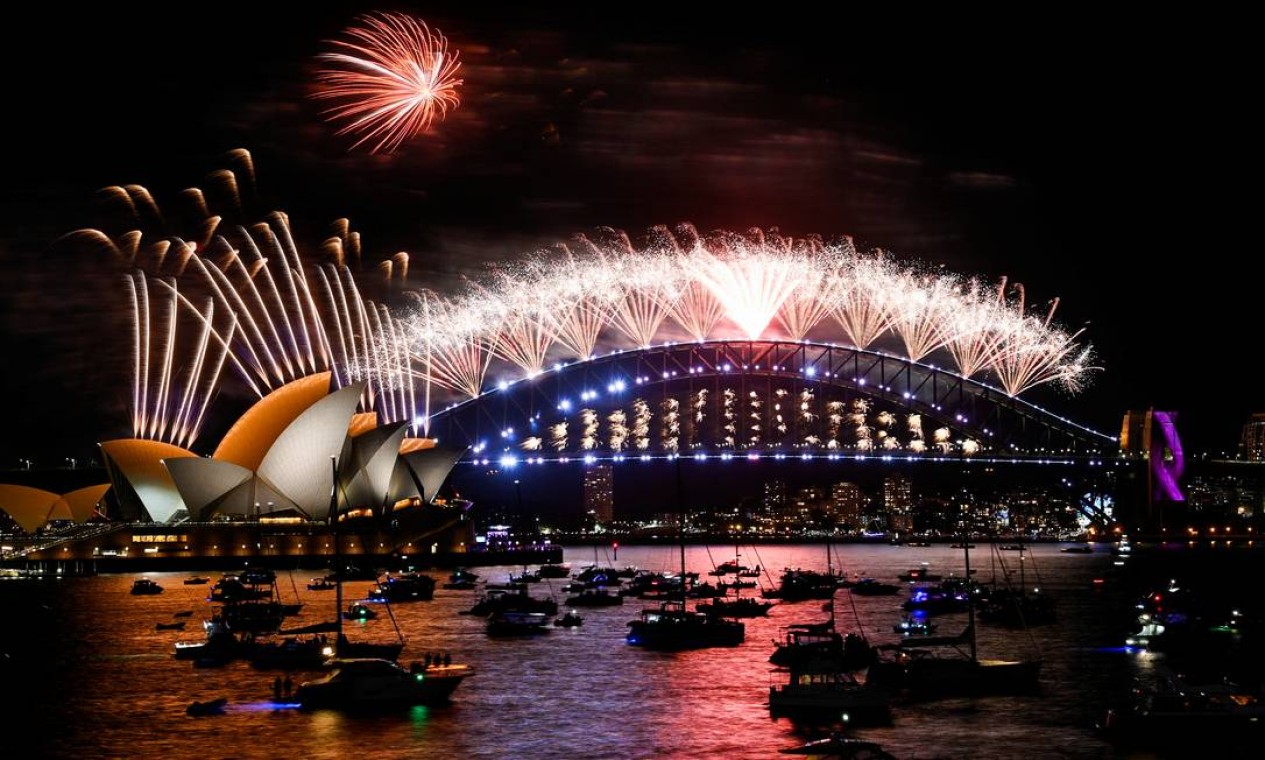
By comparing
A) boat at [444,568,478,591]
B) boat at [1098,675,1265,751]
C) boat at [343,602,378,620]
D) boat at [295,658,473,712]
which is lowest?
boat at [1098,675,1265,751]

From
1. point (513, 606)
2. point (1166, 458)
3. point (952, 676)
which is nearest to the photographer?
point (952, 676)

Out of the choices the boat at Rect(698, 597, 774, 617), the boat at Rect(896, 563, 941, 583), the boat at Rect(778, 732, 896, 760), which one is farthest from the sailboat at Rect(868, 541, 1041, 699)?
the boat at Rect(896, 563, 941, 583)

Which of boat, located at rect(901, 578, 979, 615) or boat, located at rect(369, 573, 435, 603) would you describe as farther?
boat, located at rect(369, 573, 435, 603)

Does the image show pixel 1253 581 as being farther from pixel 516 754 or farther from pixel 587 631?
pixel 516 754

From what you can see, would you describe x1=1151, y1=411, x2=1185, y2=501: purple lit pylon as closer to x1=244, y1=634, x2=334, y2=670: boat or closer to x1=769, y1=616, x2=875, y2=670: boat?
x1=769, y1=616, x2=875, y2=670: boat

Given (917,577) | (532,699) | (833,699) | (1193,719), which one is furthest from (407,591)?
(1193,719)

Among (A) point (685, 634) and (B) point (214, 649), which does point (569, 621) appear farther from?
(B) point (214, 649)

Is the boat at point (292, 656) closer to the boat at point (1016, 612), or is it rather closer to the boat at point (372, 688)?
the boat at point (372, 688)
